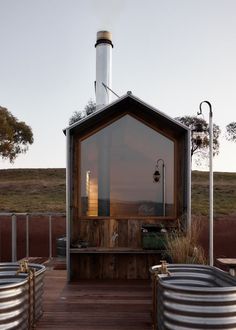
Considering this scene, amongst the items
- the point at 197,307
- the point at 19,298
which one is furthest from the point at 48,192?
the point at 197,307

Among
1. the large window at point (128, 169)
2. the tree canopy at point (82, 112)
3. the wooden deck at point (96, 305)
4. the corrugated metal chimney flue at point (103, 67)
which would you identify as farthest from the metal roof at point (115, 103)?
the tree canopy at point (82, 112)

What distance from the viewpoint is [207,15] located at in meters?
11.7

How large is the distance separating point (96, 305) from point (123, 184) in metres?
2.77

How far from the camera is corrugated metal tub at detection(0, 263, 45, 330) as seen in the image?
3.31 metres

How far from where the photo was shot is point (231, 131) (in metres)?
42.1

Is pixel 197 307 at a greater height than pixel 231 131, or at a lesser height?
lesser

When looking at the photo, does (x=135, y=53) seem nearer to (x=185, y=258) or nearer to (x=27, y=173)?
(x=185, y=258)

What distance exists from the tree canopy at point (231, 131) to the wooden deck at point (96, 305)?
1481 inches

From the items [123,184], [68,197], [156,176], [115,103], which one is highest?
[115,103]

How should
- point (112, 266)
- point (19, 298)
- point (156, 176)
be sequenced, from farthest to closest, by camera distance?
1. point (156, 176)
2. point (112, 266)
3. point (19, 298)

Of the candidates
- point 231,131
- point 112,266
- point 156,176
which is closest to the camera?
point 112,266

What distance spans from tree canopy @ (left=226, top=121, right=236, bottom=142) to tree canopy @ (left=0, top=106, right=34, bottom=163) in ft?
68.5

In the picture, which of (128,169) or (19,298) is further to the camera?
(128,169)

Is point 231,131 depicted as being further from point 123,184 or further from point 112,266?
point 112,266
